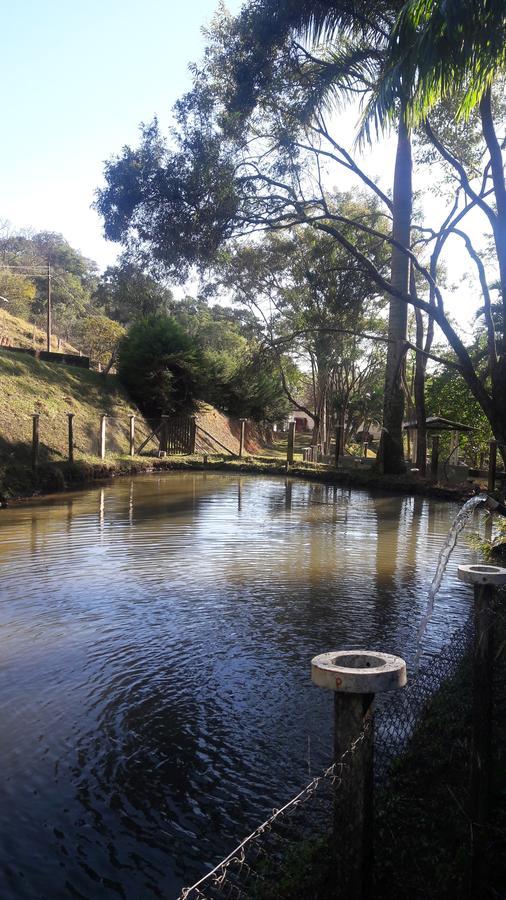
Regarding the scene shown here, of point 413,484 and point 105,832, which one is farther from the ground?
point 413,484

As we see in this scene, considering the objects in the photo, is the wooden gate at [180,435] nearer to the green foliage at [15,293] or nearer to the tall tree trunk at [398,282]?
the tall tree trunk at [398,282]

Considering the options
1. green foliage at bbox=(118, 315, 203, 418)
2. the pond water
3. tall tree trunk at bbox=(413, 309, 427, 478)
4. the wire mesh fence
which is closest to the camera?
the wire mesh fence

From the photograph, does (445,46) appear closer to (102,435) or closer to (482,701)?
(482,701)

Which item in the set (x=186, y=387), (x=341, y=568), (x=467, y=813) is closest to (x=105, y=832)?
(x=467, y=813)

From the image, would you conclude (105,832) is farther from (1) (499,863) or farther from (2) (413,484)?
(2) (413,484)

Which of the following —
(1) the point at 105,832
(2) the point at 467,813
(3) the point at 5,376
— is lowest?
(1) the point at 105,832

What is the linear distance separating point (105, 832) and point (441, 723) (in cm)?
211

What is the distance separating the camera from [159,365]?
3319 cm

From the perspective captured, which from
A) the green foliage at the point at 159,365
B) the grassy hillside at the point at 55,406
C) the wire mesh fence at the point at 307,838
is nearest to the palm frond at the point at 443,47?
the wire mesh fence at the point at 307,838

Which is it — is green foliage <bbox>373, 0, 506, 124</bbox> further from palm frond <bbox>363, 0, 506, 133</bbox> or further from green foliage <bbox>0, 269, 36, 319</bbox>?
green foliage <bbox>0, 269, 36, 319</bbox>

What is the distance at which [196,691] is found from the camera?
5.76 meters

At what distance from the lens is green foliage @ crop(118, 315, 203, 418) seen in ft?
109

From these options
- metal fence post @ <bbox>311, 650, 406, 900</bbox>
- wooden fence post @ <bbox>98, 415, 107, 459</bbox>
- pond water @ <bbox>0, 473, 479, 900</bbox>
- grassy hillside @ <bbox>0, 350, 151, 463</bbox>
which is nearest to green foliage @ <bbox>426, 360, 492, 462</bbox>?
pond water @ <bbox>0, 473, 479, 900</bbox>

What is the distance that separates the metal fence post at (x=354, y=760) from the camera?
7.73ft
